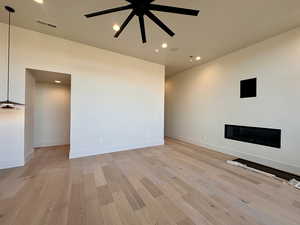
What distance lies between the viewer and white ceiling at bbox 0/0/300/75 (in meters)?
2.14

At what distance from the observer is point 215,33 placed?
2893 millimetres

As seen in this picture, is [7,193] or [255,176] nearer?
[7,193]

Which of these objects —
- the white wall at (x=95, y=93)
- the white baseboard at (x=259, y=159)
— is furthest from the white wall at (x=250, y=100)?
the white wall at (x=95, y=93)

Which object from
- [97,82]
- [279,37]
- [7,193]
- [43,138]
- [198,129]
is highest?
[279,37]

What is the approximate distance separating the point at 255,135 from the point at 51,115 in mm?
6388

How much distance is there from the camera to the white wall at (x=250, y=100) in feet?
8.95

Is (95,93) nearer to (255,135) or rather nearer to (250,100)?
(250,100)

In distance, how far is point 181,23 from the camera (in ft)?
8.40

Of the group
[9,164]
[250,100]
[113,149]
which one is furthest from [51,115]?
[250,100]

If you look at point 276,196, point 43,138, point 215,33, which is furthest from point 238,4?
point 43,138

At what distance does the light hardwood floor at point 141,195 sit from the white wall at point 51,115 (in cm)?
154

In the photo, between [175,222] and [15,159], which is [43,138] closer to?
[15,159]

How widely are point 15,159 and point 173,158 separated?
3.73 metres

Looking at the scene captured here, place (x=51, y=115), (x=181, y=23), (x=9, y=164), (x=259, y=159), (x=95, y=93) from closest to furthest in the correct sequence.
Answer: (x=181, y=23), (x=9, y=164), (x=259, y=159), (x=95, y=93), (x=51, y=115)
